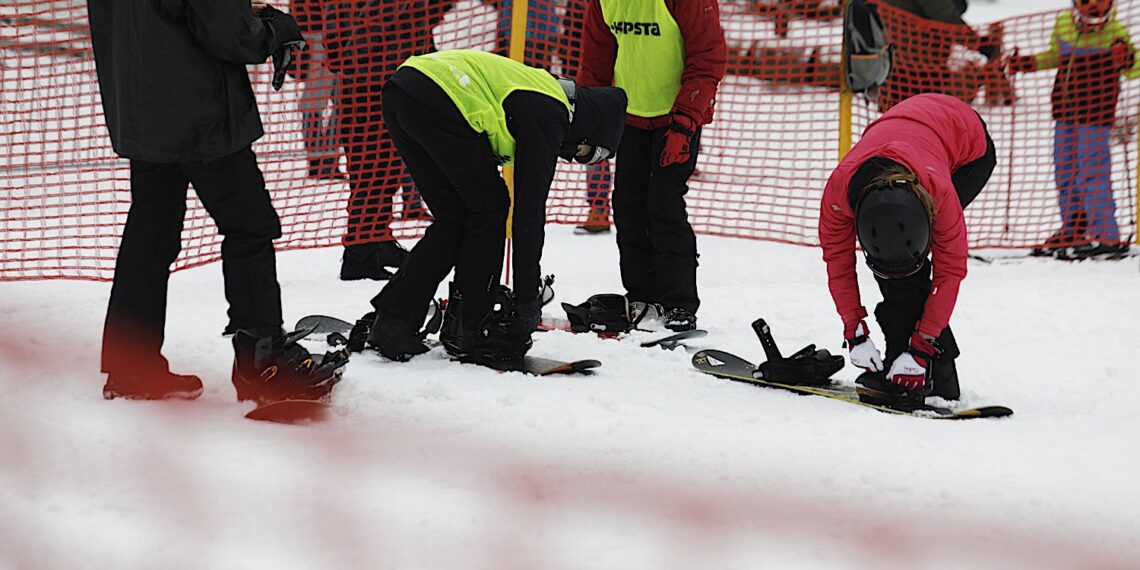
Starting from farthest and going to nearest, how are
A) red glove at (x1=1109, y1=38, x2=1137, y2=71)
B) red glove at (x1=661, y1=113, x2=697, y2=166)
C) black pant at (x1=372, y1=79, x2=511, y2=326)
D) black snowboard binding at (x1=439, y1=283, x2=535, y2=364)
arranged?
red glove at (x1=1109, y1=38, x2=1137, y2=71) → red glove at (x1=661, y1=113, x2=697, y2=166) → black snowboard binding at (x1=439, y1=283, x2=535, y2=364) → black pant at (x1=372, y1=79, x2=511, y2=326)

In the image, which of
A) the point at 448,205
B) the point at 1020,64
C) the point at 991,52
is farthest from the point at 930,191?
the point at 991,52

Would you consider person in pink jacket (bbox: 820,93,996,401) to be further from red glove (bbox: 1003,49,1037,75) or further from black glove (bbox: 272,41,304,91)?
red glove (bbox: 1003,49,1037,75)

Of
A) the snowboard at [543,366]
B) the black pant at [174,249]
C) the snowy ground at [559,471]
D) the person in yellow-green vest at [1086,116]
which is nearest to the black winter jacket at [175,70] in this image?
the black pant at [174,249]

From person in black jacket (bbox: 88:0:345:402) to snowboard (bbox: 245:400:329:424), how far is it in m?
0.09

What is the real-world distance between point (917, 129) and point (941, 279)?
1.93ft

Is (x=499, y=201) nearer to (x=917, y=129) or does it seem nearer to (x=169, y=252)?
(x=169, y=252)

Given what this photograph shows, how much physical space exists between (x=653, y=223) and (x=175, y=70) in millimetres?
2334

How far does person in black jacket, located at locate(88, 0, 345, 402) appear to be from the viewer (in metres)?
2.95

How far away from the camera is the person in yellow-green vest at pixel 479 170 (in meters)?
3.56

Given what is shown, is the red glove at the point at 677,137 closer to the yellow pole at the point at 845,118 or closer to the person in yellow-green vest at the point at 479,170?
the person in yellow-green vest at the point at 479,170

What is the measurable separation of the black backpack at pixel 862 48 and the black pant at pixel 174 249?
4.51 metres

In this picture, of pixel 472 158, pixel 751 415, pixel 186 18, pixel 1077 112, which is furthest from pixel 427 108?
pixel 1077 112

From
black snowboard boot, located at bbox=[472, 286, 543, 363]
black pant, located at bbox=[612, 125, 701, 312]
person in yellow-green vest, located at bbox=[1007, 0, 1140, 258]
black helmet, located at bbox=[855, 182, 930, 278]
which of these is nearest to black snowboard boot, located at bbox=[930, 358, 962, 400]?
black helmet, located at bbox=[855, 182, 930, 278]

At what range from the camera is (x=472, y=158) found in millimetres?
3619
